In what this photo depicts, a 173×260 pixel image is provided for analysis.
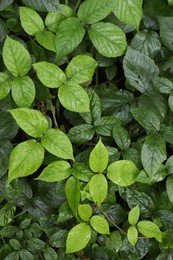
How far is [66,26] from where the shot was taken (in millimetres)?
1146

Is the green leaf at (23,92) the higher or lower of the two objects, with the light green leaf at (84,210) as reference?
higher

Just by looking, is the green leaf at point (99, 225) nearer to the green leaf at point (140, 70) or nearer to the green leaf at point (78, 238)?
the green leaf at point (78, 238)

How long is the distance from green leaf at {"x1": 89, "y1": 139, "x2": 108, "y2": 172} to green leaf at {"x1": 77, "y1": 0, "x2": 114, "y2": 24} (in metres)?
0.40

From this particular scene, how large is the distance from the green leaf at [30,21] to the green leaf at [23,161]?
0.40m

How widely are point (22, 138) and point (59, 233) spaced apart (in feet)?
1.38

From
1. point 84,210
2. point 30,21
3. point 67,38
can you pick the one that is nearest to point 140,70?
point 67,38

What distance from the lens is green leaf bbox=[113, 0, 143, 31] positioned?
115 cm

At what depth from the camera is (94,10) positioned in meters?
1.15

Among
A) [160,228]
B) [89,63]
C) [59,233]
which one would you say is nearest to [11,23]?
[89,63]

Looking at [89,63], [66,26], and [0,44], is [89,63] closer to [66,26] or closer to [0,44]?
[66,26]

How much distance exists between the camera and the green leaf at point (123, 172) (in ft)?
3.69

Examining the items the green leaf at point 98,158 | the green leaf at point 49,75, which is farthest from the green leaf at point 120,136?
the green leaf at point 49,75

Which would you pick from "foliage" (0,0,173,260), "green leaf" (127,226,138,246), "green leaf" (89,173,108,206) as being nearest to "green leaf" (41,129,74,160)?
"foliage" (0,0,173,260)

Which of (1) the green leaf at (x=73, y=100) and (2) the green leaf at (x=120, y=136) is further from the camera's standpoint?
(2) the green leaf at (x=120, y=136)
